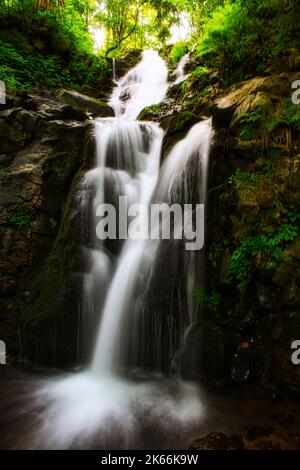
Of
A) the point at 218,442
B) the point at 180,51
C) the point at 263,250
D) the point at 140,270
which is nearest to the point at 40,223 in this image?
the point at 140,270

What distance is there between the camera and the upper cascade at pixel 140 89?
9.66 metres

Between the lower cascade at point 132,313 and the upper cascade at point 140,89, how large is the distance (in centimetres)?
351

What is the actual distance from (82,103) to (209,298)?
6.83m

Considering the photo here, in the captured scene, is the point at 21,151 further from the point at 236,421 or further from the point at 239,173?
the point at 236,421

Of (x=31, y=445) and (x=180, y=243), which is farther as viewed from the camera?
(x=180, y=243)

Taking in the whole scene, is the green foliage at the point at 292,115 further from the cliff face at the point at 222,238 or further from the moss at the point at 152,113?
the moss at the point at 152,113

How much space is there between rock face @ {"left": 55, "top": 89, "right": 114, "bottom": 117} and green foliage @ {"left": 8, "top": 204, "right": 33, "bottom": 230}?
325 cm

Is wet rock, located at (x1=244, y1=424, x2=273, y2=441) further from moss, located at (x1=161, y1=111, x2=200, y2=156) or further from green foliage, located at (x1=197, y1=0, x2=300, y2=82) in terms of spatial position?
green foliage, located at (x1=197, y1=0, x2=300, y2=82)

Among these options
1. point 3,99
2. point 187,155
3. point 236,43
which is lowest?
point 187,155

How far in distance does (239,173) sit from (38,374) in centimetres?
409

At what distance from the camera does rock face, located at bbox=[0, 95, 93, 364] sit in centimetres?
487

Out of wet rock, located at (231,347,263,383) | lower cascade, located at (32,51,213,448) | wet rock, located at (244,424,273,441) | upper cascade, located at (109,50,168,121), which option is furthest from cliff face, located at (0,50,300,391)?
Result: upper cascade, located at (109,50,168,121)
